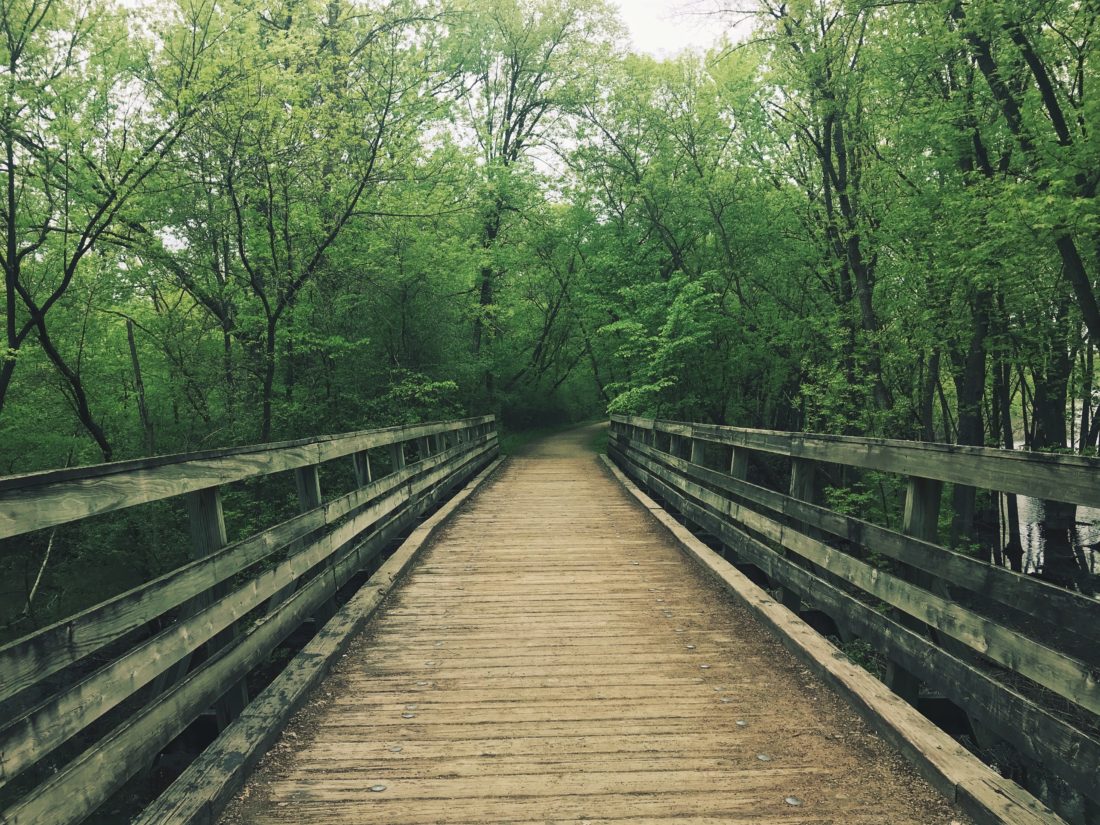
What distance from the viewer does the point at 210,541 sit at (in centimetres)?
281

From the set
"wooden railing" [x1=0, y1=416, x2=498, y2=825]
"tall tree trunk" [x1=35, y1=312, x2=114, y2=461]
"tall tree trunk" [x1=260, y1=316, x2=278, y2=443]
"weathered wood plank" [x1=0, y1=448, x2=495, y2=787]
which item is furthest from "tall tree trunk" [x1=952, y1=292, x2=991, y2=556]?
"tall tree trunk" [x1=35, y1=312, x2=114, y2=461]

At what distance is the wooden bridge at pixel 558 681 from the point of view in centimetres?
198

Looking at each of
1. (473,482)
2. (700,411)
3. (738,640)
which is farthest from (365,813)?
(700,411)

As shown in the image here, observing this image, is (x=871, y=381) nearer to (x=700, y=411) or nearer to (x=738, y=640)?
(x=700, y=411)

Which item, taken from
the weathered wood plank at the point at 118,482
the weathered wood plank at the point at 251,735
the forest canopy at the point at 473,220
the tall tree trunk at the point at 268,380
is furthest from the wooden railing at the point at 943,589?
the tall tree trunk at the point at 268,380

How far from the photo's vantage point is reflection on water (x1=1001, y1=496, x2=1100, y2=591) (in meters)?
13.1

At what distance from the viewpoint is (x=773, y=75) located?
13.4 m

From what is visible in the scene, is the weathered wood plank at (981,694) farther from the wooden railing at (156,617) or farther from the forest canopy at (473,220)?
the forest canopy at (473,220)

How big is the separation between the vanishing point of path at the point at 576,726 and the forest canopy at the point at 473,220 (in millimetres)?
6626

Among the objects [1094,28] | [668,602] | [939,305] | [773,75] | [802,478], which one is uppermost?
[773,75]

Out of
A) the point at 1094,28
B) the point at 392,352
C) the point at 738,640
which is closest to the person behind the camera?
the point at 738,640

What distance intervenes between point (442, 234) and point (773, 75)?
26.1 feet

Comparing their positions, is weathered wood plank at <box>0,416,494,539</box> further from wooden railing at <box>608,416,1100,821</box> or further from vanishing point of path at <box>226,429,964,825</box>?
wooden railing at <box>608,416,1100,821</box>

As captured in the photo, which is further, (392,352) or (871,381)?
(392,352)
